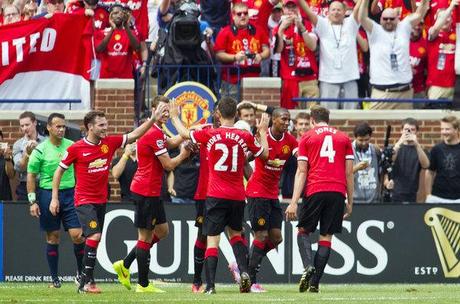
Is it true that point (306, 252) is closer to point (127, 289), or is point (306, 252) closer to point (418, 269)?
point (127, 289)

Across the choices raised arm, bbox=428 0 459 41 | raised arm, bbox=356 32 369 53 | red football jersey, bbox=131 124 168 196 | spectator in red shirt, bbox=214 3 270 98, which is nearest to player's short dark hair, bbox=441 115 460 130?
raised arm, bbox=428 0 459 41

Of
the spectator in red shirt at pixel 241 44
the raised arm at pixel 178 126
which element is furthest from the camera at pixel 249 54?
the raised arm at pixel 178 126

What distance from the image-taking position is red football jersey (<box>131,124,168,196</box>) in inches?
723

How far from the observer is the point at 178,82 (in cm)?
2434

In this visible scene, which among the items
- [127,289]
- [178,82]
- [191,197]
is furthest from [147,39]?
[127,289]

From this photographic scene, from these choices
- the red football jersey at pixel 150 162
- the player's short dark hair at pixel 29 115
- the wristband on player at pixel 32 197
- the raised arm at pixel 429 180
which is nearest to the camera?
the red football jersey at pixel 150 162

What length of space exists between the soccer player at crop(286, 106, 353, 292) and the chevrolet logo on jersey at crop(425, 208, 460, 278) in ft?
17.2

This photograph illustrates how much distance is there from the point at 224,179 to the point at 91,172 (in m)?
1.97

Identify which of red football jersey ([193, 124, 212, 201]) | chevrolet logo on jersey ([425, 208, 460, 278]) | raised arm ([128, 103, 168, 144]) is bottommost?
chevrolet logo on jersey ([425, 208, 460, 278])

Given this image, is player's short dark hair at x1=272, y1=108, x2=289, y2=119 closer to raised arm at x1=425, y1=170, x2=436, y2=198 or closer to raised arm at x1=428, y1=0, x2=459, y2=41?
raised arm at x1=425, y1=170, x2=436, y2=198

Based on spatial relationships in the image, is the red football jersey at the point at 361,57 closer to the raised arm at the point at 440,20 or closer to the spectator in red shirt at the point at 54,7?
the raised arm at the point at 440,20

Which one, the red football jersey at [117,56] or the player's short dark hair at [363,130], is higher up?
the red football jersey at [117,56]

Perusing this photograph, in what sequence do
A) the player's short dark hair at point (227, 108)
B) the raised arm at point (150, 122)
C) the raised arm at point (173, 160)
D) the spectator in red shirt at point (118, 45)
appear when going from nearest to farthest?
1. the player's short dark hair at point (227, 108)
2. the raised arm at point (150, 122)
3. the raised arm at point (173, 160)
4. the spectator in red shirt at point (118, 45)

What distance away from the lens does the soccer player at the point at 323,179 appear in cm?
1767
